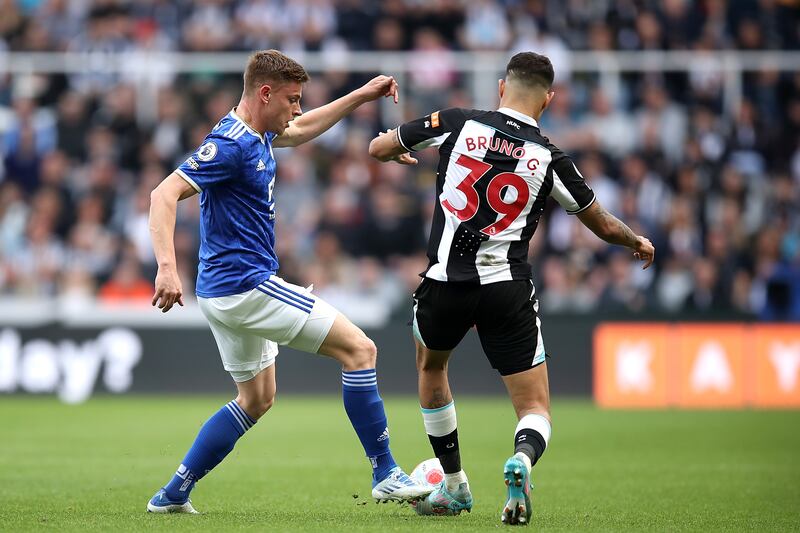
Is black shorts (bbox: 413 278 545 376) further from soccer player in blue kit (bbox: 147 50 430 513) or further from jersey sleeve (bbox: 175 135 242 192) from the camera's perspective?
jersey sleeve (bbox: 175 135 242 192)

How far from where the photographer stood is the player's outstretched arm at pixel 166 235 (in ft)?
18.8

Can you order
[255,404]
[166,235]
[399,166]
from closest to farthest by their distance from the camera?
[166,235], [255,404], [399,166]

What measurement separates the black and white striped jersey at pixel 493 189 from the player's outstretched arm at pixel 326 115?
603 millimetres

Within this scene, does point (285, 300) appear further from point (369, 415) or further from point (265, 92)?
point (265, 92)

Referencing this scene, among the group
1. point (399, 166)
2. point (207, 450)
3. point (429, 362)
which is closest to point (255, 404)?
point (207, 450)

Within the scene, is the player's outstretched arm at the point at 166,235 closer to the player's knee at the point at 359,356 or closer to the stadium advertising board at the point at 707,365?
the player's knee at the point at 359,356

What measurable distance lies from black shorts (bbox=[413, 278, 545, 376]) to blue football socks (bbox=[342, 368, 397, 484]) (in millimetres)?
418

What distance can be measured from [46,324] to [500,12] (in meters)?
8.24

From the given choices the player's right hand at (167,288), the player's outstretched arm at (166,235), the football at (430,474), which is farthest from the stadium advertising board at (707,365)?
the player's right hand at (167,288)

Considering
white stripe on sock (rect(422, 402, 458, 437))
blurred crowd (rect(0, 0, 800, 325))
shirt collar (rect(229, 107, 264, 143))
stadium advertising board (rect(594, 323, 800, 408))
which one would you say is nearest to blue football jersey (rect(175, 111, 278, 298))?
shirt collar (rect(229, 107, 264, 143))

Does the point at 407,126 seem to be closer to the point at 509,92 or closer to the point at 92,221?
the point at 509,92

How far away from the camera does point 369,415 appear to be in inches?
251

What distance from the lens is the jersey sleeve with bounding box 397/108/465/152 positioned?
20.6ft

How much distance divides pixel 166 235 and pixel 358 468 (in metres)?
3.63
